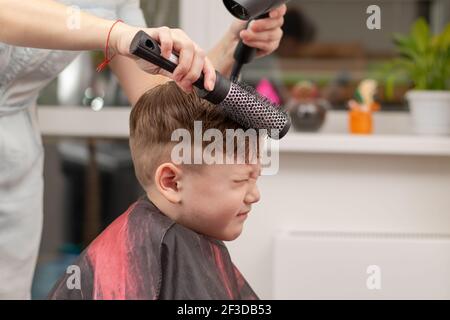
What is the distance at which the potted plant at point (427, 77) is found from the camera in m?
2.28

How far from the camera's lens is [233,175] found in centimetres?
126

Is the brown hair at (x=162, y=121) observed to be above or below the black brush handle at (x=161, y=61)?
below

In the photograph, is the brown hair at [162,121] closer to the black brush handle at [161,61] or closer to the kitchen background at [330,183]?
the black brush handle at [161,61]

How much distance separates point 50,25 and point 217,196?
38cm

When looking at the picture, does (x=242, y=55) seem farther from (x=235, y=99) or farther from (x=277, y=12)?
(x=235, y=99)

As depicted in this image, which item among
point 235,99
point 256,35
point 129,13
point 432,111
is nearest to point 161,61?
point 235,99

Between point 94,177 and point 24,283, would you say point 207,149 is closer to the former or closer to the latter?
point 24,283

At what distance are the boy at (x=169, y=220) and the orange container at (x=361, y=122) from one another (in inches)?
43.4

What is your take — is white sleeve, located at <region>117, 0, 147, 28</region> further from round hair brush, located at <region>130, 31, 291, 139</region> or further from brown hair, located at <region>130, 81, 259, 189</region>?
round hair brush, located at <region>130, 31, 291, 139</region>

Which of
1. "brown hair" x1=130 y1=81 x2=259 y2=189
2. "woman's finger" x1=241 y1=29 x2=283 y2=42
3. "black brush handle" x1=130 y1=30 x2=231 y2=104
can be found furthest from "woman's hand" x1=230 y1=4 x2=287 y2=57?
"black brush handle" x1=130 y1=30 x2=231 y2=104

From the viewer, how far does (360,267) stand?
7.14 ft

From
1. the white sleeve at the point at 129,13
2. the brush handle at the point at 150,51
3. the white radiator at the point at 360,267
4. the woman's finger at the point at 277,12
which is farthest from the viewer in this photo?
the white radiator at the point at 360,267

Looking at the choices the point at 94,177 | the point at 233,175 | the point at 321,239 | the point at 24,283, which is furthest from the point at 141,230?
the point at 94,177

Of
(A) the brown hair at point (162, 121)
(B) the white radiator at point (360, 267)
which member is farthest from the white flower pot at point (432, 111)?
(A) the brown hair at point (162, 121)
